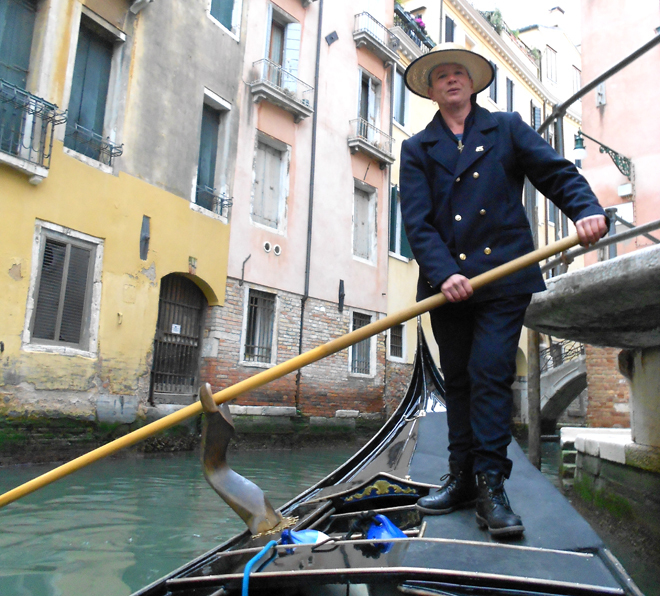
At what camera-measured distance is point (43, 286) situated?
4.35m

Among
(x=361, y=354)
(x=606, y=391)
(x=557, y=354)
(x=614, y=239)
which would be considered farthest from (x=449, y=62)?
(x=557, y=354)

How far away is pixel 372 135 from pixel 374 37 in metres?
1.21

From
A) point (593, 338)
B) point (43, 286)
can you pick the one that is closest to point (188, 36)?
point (43, 286)

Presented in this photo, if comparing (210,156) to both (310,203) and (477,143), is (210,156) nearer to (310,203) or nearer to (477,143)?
(310,203)

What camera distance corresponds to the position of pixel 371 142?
310 inches

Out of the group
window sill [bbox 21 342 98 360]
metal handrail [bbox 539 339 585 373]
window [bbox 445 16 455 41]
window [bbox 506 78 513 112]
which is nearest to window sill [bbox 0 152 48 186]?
window sill [bbox 21 342 98 360]

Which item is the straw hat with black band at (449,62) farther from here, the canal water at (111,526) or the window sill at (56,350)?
the window sill at (56,350)

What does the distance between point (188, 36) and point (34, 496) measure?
428 cm

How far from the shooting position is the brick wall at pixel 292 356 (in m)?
5.86

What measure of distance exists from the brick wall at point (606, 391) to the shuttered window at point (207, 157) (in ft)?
12.5

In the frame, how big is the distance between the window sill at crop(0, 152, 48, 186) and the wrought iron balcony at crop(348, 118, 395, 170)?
419 centimetres

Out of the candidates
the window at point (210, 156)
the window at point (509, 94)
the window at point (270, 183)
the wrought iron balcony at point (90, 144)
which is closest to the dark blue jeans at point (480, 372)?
the wrought iron balcony at point (90, 144)

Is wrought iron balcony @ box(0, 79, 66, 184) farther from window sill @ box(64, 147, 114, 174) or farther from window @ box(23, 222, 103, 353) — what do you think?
window @ box(23, 222, 103, 353)

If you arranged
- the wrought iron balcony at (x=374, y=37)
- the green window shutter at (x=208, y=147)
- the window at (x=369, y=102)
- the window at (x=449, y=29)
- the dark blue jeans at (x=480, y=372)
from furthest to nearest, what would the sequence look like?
1. the window at (x=449, y=29)
2. the window at (x=369, y=102)
3. the wrought iron balcony at (x=374, y=37)
4. the green window shutter at (x=208, y=147)
5. the dark blue jeans at (x=480, y=372)
